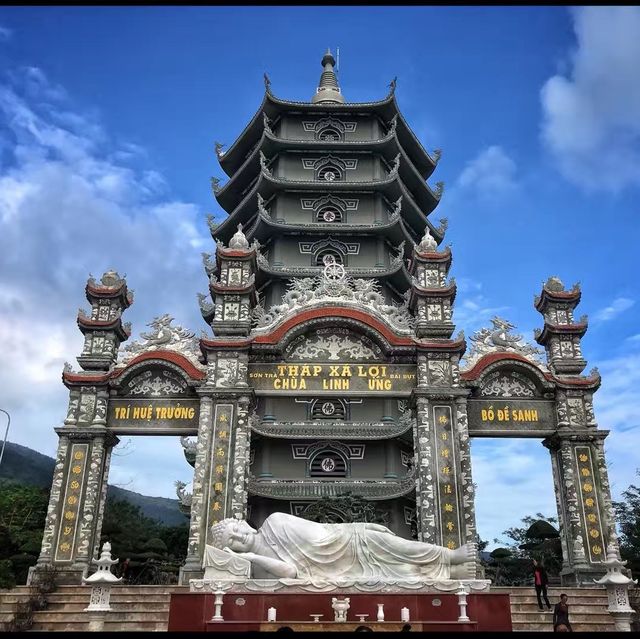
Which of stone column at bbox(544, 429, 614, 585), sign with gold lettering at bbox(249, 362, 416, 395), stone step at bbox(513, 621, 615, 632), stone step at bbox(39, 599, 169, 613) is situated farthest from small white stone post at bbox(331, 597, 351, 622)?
stone column at bbox(544, 429, 614, 585)

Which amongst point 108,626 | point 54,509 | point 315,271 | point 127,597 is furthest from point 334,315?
point 108,626

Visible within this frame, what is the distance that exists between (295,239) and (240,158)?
19.4 ft

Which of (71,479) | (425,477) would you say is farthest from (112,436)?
(425,477)

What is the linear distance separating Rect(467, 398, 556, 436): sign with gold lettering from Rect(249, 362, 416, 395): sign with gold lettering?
6.17 feet

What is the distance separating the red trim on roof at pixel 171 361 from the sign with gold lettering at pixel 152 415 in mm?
722

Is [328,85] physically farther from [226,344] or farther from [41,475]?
[41,475]

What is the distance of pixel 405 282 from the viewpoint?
24344mm

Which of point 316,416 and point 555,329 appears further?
point 316,416

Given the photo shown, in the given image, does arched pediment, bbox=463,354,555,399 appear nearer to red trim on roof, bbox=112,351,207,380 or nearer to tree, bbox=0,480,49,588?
red trim on roof, bbox=112,351,207,380

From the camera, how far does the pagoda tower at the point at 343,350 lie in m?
17.3

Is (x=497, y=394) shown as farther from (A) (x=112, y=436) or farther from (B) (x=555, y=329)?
(A) (x=112, y=436)

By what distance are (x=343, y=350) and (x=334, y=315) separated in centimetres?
100

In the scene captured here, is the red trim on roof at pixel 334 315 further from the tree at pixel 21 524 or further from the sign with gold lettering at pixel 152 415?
the tree at pixel 21 524

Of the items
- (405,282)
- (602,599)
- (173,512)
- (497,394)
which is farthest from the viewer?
(173,512)
